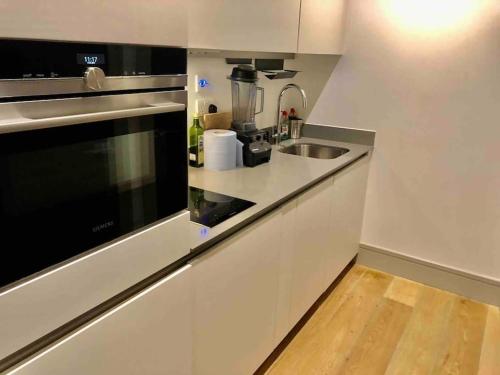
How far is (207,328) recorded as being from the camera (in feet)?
4.56

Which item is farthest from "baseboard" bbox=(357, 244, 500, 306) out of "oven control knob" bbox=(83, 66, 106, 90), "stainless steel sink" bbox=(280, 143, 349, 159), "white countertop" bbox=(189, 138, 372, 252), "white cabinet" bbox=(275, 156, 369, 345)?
"oven control knob" bbox=(83, 66, 106, 90)

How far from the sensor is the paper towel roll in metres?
1.93

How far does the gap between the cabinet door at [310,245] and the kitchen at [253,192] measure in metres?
0.02

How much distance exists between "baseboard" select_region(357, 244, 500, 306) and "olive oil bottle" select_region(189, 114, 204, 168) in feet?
5.05

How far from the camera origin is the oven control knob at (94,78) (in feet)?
2.55

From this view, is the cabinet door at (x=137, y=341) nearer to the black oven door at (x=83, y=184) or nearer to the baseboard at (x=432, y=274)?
the black oven door at (x=83, y=184)

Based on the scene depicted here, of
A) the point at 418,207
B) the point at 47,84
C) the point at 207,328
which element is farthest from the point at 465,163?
the point at 47,84

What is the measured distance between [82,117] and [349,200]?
200 cm

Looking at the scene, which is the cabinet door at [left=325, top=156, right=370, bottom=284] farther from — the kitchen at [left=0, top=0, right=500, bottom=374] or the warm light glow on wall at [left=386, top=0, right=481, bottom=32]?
the warm light glow on wall at [left=386, top=0, right=481, bottom=32]

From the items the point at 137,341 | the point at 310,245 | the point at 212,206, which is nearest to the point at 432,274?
the point at 310,245

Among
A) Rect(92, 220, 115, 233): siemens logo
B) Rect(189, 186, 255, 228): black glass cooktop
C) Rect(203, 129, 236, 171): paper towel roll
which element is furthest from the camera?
Rect(203, 129, 236, 171): paper towel roll

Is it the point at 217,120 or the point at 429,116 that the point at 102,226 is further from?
the point at 429,116

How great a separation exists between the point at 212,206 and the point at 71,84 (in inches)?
33.1

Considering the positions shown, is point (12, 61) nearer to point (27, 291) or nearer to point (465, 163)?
point (27, 291)
